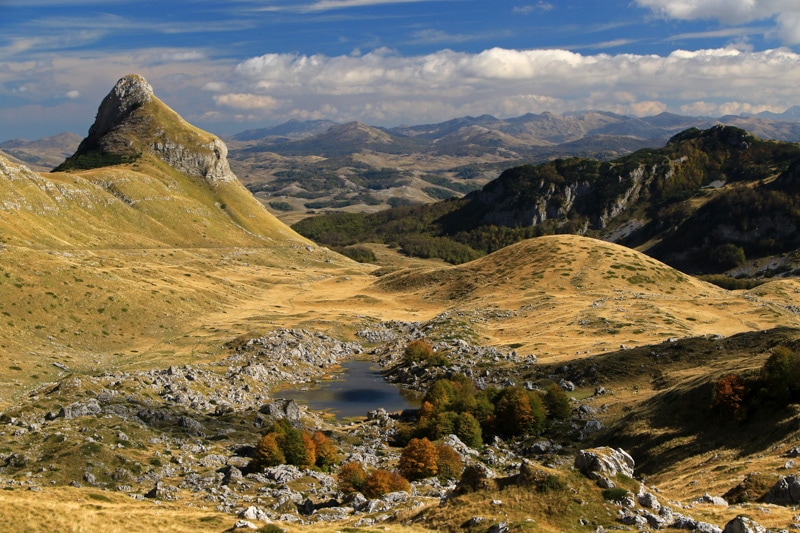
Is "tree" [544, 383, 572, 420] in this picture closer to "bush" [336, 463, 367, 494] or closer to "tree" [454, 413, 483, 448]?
"tree" [454, 413, 483, 448]

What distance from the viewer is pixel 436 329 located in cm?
12194

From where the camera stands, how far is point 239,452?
62.6m

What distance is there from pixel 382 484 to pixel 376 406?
37928 millimetres

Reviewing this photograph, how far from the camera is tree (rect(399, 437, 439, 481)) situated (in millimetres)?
56656

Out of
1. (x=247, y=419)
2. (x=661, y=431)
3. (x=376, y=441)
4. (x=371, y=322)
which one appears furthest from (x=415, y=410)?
(x=371, y=322)

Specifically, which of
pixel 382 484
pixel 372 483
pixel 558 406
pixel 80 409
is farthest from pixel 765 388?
pixel 80 409

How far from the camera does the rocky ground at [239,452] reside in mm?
39656

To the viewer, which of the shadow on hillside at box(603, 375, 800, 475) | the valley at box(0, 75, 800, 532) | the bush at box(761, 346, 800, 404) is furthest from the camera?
the bush at box(761, 346, 800, 404)

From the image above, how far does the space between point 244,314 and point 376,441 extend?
6899cm

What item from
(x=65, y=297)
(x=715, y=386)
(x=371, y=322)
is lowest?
(x=371, y=322)

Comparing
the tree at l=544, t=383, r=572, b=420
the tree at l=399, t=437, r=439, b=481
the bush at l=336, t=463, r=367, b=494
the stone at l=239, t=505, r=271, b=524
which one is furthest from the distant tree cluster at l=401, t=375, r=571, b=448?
the stone at l=239, t=505, r=271, b=524

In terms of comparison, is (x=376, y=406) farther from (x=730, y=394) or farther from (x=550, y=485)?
(x=550, y=485)

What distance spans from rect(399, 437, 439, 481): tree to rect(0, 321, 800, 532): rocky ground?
80.3 inches

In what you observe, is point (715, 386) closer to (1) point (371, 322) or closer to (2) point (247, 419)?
(2) point (247, 419)
